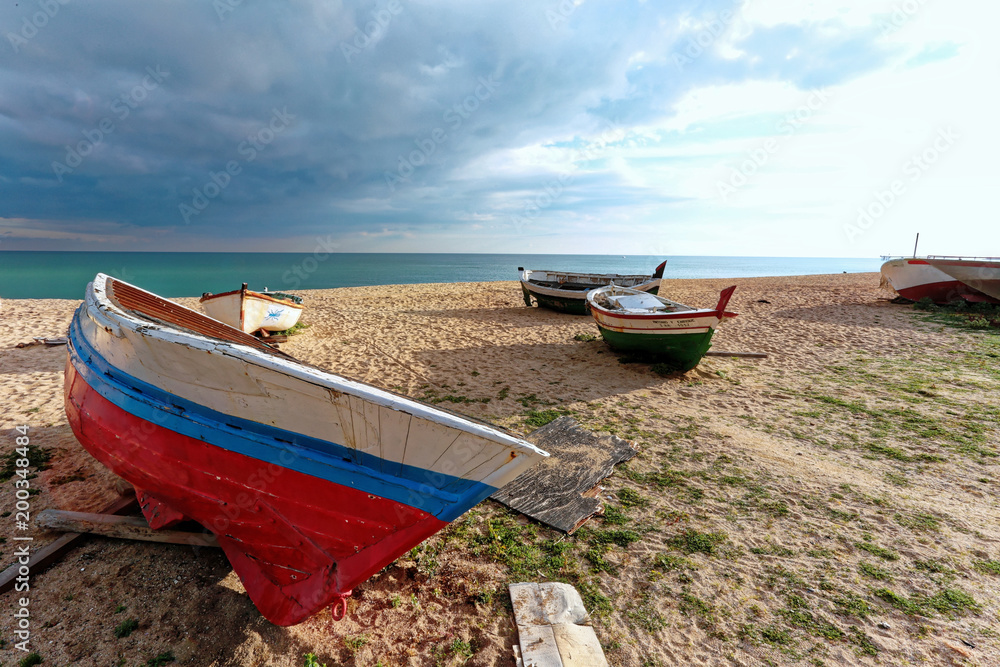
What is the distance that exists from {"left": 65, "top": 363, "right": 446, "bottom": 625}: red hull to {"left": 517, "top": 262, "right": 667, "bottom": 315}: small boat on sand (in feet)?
36.2

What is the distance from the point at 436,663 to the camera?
2434 mm

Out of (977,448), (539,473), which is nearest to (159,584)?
(539,473)

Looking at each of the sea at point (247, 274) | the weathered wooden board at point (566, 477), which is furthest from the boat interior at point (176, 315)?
the sea at point (247, 274)

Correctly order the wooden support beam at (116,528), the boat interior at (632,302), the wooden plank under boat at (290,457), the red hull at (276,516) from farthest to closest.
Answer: the boat interior at (632,302) < the wooden support beam at (116,528) < the red hull at (276,516) < the wooden plank under boat at (290,457)

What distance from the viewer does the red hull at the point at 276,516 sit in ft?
7.42

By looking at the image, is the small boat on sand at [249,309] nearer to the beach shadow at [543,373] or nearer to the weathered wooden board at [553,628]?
the beach shadow at [543,373]

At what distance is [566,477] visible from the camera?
14.3 ft

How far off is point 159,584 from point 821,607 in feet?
15.3

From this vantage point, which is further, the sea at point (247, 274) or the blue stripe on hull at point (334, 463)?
the sea at point (247, 274)

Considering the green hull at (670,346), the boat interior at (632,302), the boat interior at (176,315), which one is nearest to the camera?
the boat interior at (176,315)

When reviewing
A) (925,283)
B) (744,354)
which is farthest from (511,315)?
(925,283)

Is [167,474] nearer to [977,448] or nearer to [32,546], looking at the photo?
[32,546]

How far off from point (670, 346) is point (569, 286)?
8.31 metres

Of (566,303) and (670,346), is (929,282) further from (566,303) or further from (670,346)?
(670,346)
